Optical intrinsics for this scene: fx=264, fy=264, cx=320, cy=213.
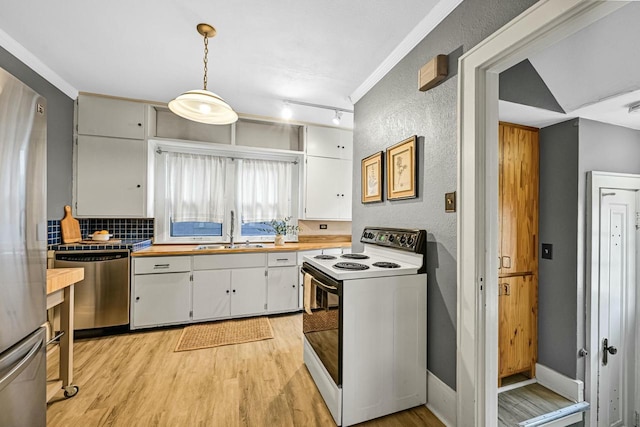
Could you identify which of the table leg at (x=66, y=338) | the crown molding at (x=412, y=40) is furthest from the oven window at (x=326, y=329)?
the crown molding at (x=412, y=40)

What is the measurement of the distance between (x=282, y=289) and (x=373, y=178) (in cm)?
182

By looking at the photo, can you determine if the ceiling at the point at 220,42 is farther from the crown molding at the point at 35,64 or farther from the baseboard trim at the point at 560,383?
the baseboard trim at the point at 560,383

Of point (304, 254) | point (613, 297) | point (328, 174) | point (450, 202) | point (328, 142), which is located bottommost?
point (613, 297)

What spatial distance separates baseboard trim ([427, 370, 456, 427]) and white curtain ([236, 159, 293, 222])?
2821 millimetres

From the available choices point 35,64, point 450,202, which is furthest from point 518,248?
point 35,64

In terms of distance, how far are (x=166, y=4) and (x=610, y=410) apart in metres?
4.45

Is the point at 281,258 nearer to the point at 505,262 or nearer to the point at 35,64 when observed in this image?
the point at 505,262

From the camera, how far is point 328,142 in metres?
3.90

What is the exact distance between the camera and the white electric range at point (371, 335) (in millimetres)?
1559

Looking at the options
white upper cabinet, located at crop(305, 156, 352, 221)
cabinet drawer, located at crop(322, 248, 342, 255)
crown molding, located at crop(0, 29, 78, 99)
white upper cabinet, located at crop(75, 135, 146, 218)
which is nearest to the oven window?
cabinet drawer, located at crop(322, 248, 342, 255)

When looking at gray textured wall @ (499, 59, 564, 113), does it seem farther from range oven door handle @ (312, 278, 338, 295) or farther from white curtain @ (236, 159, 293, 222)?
white curtain @ (236, 159, 293, 222)

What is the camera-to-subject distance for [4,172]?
91cm

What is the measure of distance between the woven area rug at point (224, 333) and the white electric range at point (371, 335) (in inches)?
43.8

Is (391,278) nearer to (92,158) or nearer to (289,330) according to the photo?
(289,330)
